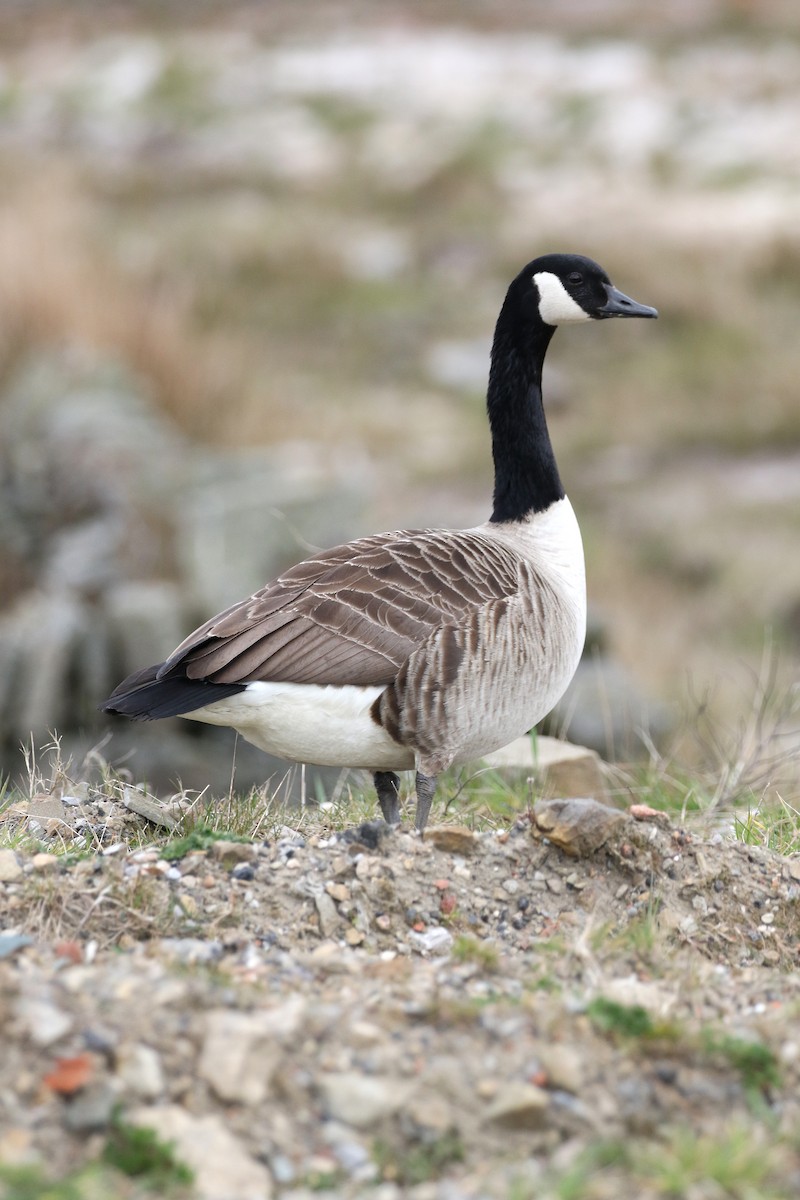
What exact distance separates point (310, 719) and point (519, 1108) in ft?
6.05

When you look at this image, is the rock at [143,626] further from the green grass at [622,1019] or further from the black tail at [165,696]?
the green grass at [622,1019]

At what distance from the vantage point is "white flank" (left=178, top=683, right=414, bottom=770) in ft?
14.4

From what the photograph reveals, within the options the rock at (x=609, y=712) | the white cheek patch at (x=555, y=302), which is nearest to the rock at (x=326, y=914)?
the white cheek patch at (x=555, y=302)

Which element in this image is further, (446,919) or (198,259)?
(198,259)

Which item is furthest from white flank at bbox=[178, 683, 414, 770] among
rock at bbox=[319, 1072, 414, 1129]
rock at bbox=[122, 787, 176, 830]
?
rock at bbox=[319, 1072, 414, 1129]

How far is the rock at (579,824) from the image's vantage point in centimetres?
417

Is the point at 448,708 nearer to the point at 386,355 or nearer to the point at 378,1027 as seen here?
the point at 378,1027

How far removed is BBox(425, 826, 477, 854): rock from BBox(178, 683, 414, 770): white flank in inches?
18.2

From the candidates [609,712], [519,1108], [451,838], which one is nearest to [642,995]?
[519,1108]

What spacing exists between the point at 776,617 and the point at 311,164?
20.5m

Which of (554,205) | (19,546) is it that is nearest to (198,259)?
(554,205)

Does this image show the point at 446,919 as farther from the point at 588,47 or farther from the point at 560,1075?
the point at 588,47

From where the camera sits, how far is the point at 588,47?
38156mm

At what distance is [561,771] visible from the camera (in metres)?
5.58
